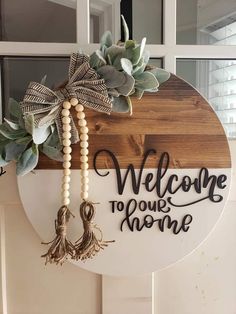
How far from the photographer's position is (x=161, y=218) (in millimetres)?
613

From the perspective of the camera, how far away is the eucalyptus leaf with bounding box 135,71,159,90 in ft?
1.82

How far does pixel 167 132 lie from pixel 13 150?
0.25 m

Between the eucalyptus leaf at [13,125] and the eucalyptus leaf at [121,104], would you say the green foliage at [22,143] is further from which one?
the eucalyptus leaf at [121,104]

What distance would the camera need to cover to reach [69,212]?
1.87 feet

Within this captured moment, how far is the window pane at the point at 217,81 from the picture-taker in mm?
676

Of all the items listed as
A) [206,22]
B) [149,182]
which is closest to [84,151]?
[149,182]

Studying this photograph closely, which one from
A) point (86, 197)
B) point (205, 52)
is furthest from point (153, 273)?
point (205, 52)

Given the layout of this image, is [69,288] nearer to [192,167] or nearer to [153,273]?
[153,273]

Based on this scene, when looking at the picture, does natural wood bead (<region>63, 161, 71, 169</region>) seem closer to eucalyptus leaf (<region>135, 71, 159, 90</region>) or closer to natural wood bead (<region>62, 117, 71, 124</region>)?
natural wood bead (<region>62, 117, 71, 124</region>)

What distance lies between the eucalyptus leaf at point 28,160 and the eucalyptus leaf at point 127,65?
0.60ft

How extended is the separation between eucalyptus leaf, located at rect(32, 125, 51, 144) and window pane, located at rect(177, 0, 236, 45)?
30cm

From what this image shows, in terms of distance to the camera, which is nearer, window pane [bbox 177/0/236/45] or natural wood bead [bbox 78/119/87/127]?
natural wood bead [bbox 78/119/87/127]

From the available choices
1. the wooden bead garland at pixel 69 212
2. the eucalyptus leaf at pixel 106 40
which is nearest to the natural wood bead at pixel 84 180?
the wooden bead garland at pixel 69 212

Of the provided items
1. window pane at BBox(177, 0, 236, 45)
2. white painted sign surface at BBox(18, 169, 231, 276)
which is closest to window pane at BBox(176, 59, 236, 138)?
window pane at BBox(177, 0, 236, 45)
